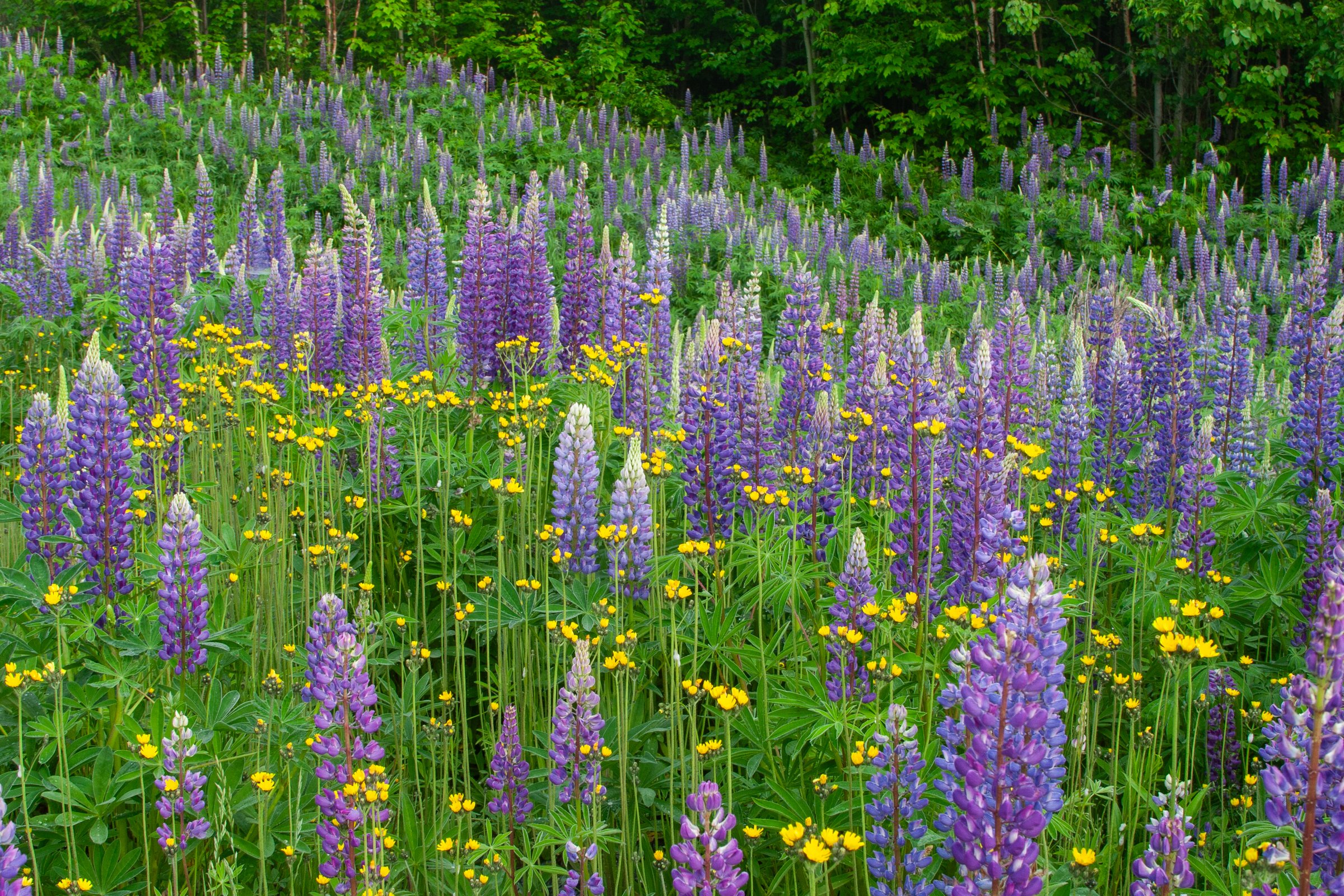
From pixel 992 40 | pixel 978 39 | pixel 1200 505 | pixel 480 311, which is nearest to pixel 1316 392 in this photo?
pixel 1200 505

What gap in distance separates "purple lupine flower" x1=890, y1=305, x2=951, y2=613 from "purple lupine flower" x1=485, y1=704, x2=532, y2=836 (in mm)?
1233

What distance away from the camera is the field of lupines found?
215 cm

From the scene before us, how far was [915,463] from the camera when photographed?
3266 mm

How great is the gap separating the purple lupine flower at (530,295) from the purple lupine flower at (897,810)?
3026 mm

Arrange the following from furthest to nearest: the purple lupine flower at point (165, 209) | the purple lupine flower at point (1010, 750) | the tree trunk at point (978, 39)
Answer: the tree trunk at point (978, 39) → the purple lupine flower at point (165, 209) → the purple lupine flower at point (1010, 750)

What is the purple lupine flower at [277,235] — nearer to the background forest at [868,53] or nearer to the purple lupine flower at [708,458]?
the purple lupine flower at [708,458]

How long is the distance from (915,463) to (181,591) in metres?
2.02

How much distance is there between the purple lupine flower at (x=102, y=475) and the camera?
9.61 ft

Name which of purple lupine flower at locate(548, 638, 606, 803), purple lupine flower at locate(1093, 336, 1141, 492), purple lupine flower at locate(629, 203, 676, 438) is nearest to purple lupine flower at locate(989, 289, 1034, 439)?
purple lupine flower at locate(1093, 336, 1141, 492)

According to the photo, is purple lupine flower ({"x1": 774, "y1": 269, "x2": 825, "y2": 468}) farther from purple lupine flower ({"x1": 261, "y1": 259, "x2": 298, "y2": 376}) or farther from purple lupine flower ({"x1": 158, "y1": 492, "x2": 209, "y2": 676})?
purple lupine flower ({"x1": 261, "y1": 259, "x2": 298, "y2": 376})

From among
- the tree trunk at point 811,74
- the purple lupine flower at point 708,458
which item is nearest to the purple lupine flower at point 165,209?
the purple lupine flower at point 708,458

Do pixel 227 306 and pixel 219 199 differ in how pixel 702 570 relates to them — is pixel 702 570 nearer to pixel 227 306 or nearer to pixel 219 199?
pixel 227 306

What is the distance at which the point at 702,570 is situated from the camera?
3.44 meters

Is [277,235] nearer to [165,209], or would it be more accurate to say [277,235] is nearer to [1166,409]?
[165,209]
